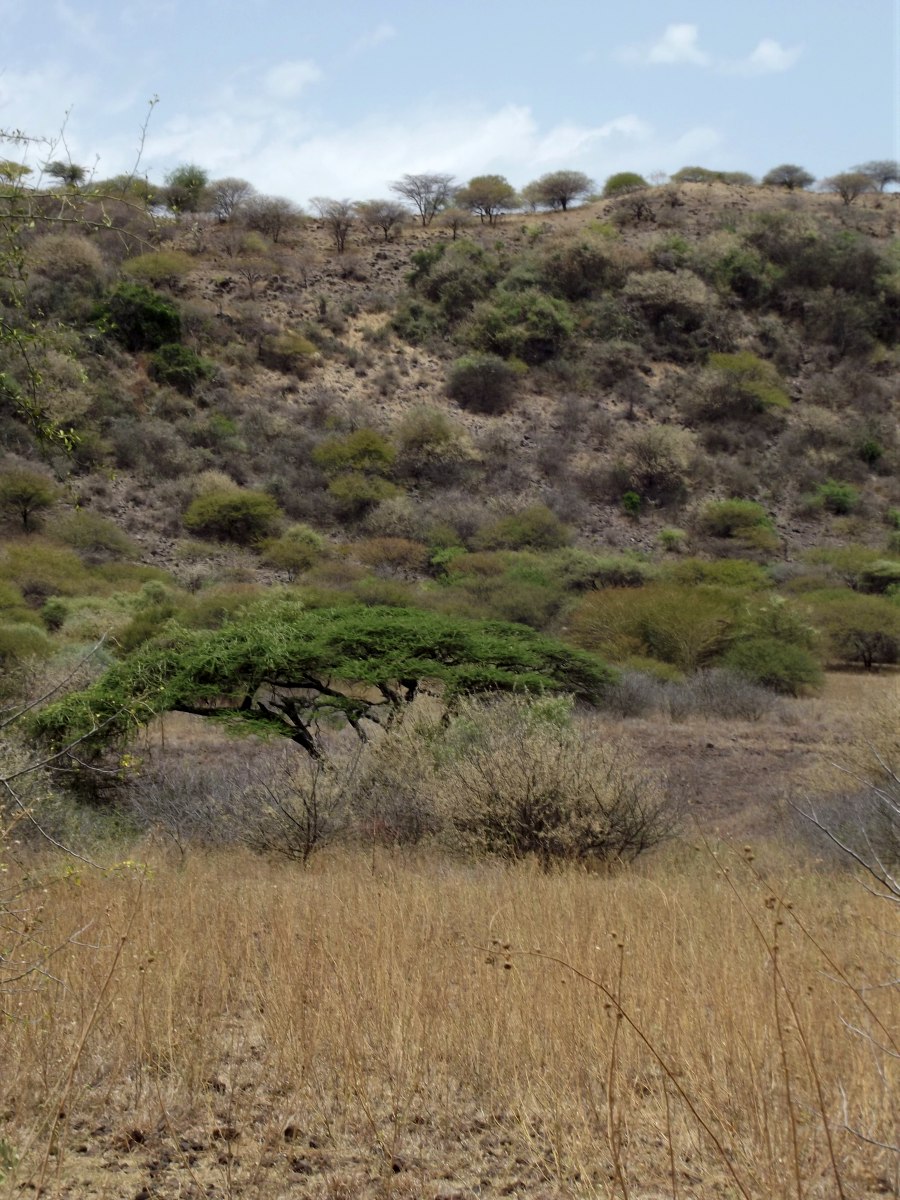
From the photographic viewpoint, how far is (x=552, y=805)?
7961 mm

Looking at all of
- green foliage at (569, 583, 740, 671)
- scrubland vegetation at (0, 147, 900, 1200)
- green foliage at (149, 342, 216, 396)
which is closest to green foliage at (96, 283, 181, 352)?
scrubland vegetation at (0, 147, 900, 1200)

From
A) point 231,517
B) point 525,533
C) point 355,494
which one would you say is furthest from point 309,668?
point 355,494

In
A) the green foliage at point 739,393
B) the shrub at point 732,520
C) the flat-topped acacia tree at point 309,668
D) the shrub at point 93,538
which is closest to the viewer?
the flat-topped acacia tree at point 309,668

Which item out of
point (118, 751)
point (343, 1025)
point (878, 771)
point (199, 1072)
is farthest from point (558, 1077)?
point (118, 751)

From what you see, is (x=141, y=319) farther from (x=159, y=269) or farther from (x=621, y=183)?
(x=621, y=183)

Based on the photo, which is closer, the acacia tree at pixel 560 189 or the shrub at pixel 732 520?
the shrub at pixel 732 520

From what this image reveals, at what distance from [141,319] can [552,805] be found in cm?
3764

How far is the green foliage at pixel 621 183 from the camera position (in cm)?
6325

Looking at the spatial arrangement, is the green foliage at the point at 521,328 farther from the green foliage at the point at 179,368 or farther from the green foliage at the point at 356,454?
the green foliage at the point at 179,368

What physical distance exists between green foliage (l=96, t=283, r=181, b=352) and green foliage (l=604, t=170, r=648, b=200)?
32698mm

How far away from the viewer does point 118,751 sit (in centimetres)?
1080

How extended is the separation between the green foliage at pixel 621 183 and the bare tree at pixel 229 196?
22.3 metres

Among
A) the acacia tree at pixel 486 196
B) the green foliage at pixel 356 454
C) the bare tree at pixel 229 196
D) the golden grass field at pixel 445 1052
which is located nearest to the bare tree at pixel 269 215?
the bare tree at pixel 229 196

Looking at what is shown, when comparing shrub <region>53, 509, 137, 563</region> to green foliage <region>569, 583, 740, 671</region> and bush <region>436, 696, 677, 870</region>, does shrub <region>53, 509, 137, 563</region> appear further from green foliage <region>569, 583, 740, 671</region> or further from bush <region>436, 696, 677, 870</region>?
bush <region>436, 696, 677, 870</region>
